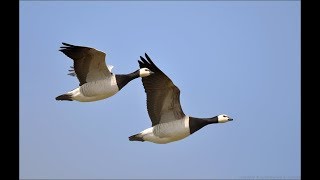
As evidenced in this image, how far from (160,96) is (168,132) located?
2.42ft

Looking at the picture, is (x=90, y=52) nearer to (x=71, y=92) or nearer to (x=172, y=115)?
(x=71, y=92)

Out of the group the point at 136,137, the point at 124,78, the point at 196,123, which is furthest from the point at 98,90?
the point at 196,123

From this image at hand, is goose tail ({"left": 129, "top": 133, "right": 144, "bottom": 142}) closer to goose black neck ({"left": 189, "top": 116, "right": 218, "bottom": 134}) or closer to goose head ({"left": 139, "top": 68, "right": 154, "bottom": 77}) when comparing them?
goose black neck ({"left": 189, "top": 116, "right": 218, "bottom": 134})

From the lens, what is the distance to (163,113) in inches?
417

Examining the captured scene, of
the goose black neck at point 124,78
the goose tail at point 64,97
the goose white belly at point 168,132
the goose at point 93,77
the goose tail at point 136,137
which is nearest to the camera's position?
the goose white belly at point 168,132

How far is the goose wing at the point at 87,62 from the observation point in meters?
10.9

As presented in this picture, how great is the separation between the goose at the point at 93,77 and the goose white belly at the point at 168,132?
4.00 feet

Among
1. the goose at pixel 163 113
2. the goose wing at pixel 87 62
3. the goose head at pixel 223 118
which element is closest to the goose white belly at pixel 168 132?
the goose at pixel 163 113

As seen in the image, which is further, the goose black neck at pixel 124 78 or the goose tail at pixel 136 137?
the goose black neck at pixel 124 78

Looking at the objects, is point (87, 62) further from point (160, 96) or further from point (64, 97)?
point (160, 96)

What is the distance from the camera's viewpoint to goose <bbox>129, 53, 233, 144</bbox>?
408 inches

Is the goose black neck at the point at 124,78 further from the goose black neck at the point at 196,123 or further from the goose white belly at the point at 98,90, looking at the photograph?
the goose black neck at the point at 196,123
